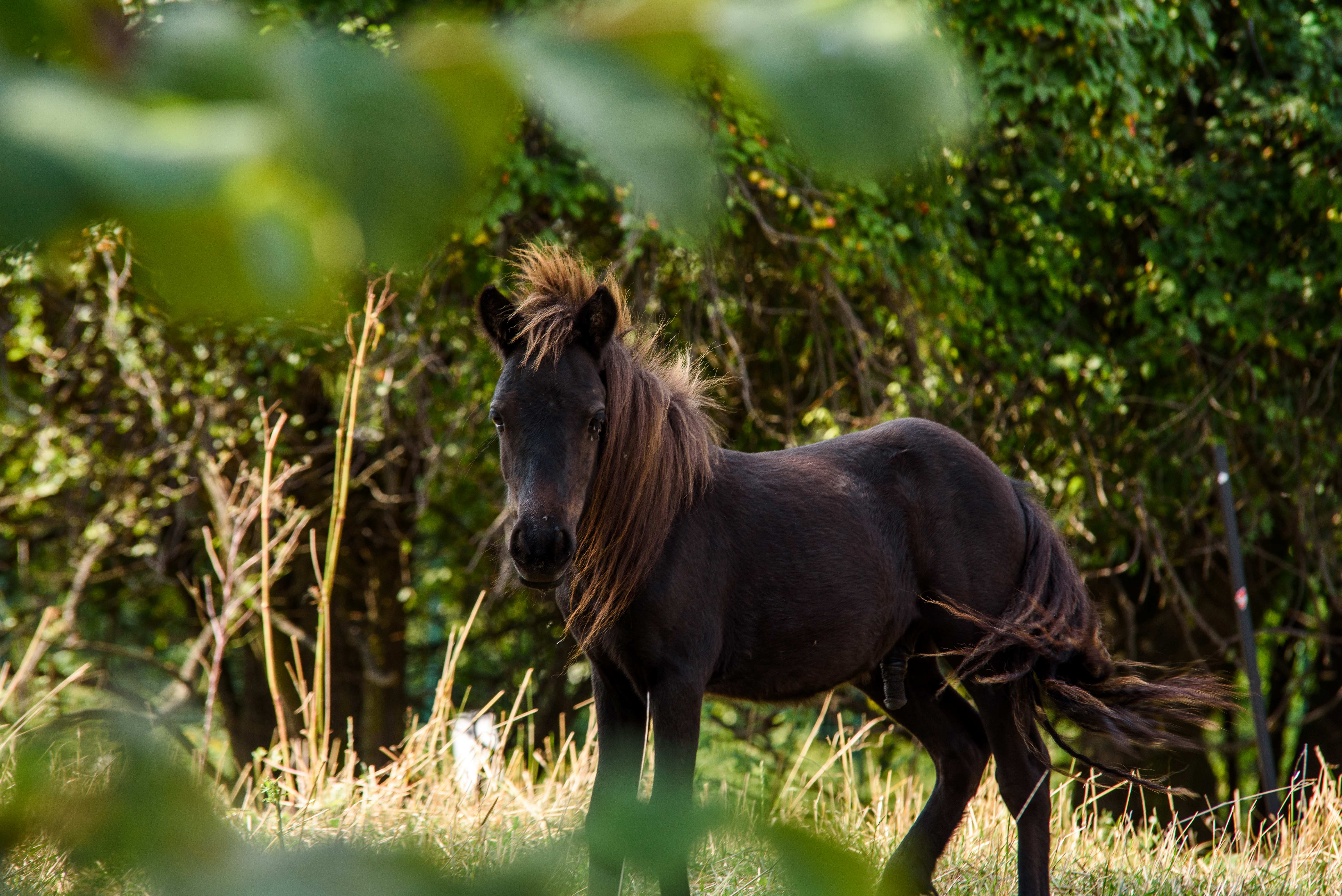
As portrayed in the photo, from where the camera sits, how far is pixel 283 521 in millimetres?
7145

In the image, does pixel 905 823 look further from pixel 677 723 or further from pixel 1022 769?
pixel 677 723

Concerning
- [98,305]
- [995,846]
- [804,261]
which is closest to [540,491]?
[995,846]

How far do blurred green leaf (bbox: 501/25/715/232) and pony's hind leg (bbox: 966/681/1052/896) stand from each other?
9.93ft

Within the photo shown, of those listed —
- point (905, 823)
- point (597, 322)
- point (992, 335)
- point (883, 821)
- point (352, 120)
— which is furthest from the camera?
point (992, 335)

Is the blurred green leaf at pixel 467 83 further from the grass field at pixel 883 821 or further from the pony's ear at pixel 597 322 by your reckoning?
the pony's ear at pixel 597 322

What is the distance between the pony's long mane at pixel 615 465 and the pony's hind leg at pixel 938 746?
92 cm

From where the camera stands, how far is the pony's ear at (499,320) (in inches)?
102

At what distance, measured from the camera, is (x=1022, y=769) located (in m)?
3.12

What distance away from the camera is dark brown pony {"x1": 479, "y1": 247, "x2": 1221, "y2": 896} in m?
2.51

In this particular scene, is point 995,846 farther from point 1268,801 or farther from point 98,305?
point 98,305

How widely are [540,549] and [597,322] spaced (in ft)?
2.00

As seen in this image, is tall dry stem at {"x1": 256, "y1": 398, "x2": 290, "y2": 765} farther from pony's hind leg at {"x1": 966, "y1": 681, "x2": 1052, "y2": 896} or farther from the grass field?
pony's hind leg at {"x1": 966, "y1": 681, "x2": 1052, "y2": 896}

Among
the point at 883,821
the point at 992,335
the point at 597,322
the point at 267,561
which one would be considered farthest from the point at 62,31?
the point at 992,335

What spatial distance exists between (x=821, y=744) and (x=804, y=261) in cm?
349
